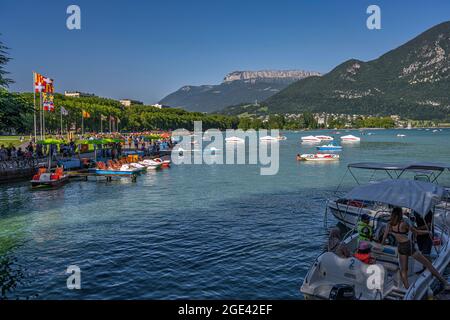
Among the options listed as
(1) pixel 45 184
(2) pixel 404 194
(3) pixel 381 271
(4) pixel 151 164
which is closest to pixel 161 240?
(2) pixel 404 194

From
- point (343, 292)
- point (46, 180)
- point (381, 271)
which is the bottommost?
point (343, 292)

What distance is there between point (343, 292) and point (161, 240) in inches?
568

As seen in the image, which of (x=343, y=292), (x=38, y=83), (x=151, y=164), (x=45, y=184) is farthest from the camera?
(x=151, y=164)

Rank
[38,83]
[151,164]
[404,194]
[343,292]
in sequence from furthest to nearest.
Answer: [151,164], [38,83], [404,194], [343,292]

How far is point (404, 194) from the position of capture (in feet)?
51.9

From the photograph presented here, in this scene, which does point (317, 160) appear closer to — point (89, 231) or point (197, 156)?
point (197, 156)

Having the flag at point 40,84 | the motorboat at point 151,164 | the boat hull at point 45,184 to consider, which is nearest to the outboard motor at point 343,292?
the boat hull at point 45,184

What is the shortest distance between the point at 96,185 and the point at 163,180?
29.8ft

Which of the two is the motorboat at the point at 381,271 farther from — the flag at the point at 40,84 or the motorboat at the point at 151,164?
the motorboat at the point at 151,164

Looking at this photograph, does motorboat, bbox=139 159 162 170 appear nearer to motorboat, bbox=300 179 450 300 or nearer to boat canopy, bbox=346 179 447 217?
boat canopy, bbox=346 179 447 217

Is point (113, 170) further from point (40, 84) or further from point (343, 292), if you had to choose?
point (343, 292)

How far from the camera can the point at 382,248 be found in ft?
51.7

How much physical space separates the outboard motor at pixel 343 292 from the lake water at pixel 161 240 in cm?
438
